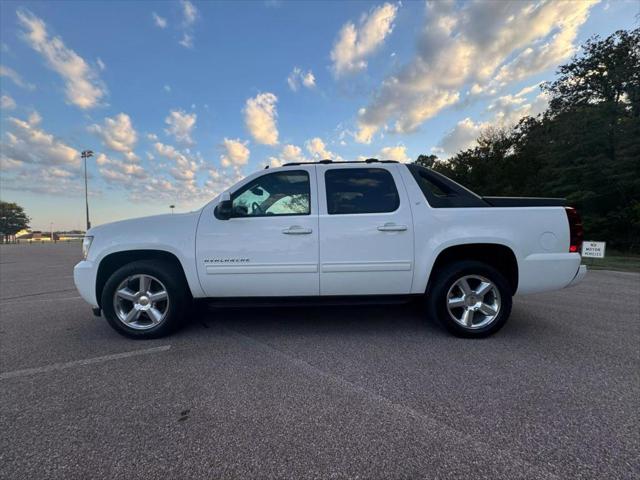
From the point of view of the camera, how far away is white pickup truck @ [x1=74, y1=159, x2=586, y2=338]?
335cm

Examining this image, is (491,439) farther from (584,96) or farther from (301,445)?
(584,96)

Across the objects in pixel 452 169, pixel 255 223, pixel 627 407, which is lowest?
pixel 627 407

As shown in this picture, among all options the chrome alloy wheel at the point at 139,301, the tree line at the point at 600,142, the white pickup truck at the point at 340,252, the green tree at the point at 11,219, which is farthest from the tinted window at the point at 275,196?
the green tree at the point at 11,219

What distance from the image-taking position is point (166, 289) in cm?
345

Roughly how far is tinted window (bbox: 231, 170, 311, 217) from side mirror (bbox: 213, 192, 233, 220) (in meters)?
0.07

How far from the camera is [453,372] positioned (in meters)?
2.62

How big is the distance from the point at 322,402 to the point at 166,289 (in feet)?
7.20

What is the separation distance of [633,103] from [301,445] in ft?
105

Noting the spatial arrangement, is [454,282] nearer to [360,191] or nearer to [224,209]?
[360,191]

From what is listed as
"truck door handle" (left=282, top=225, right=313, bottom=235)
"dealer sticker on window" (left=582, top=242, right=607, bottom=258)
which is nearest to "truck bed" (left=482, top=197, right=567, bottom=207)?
"truck door handle" (left=282, top=225, right=313, bottom=235)

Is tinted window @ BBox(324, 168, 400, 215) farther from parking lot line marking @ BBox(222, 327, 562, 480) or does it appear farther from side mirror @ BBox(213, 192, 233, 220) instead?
parking lot line marking @ BBox(222, 327, 562, 480)

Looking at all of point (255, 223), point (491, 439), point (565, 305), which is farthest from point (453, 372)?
point (565, 305)

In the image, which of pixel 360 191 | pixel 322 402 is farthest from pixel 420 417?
pixel 360 191

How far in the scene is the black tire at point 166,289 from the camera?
3430 mm
